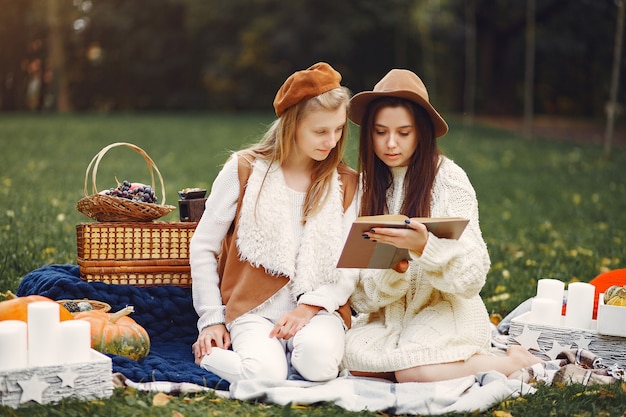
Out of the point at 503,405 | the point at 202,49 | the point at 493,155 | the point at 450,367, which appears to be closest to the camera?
the point at 503,405

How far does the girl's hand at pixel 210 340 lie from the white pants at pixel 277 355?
58mm

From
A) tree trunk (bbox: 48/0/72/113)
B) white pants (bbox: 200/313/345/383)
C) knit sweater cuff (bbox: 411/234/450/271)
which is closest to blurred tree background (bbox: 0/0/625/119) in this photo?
tree trunk (bbox: 48/0/72/113)

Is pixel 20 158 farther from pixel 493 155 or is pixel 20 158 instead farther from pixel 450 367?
pixel 450 367

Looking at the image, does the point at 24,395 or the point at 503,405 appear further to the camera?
the point at 503,405

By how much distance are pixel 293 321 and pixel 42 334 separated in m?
1.07

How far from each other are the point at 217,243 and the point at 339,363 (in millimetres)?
781

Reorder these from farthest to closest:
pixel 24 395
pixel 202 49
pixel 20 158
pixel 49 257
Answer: pixel 202 49 → pixel 20 158 → pixel 49 257 → pixel 24 395

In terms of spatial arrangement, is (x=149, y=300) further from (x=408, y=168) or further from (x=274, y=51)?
(x=274, y=51)

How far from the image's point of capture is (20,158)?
11484mm

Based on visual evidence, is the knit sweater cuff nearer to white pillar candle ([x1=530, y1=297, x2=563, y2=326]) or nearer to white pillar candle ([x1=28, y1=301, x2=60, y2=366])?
white pillar candle ([x1=530, y1=297, x2=563, y2=326])

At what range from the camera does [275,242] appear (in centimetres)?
370

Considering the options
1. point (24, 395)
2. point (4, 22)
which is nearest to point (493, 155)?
point (24, 395)

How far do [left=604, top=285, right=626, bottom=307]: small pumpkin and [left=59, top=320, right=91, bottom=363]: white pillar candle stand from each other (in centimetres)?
229

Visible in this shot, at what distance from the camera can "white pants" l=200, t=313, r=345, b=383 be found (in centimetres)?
341
